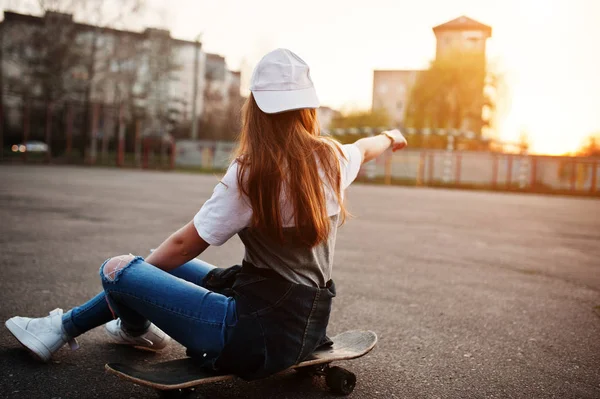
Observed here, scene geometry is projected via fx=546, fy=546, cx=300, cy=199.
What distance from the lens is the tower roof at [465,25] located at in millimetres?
62969

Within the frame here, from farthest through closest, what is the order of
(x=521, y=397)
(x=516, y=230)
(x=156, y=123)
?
(x=156, y=123) < (x=516, y=230) < (x=521, y=397)

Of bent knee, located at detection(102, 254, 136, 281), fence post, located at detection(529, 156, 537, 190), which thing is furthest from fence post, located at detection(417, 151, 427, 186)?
bent knee, located at detection(102, 254, 136, 281)

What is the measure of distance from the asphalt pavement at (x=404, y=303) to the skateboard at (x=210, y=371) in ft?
0.36

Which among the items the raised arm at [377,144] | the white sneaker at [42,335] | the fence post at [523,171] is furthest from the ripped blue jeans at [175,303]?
the fence post at [523,171]

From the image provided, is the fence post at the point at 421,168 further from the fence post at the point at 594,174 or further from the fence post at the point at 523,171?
the fence post at the point at 594,174

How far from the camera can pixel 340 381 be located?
2420mm

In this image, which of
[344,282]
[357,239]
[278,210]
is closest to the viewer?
[278,210]

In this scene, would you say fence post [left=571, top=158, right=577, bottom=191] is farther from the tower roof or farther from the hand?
the tower roof

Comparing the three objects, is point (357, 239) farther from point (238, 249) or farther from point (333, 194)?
point (333, 194)

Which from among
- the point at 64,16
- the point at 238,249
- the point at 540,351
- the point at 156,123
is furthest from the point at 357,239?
the point at 156,123

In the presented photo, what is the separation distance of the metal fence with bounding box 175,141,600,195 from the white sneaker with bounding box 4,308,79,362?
2868 centimetres

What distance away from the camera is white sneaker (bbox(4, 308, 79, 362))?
103 inches

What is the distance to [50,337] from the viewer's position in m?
2.63

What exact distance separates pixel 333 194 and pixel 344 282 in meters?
2.72
